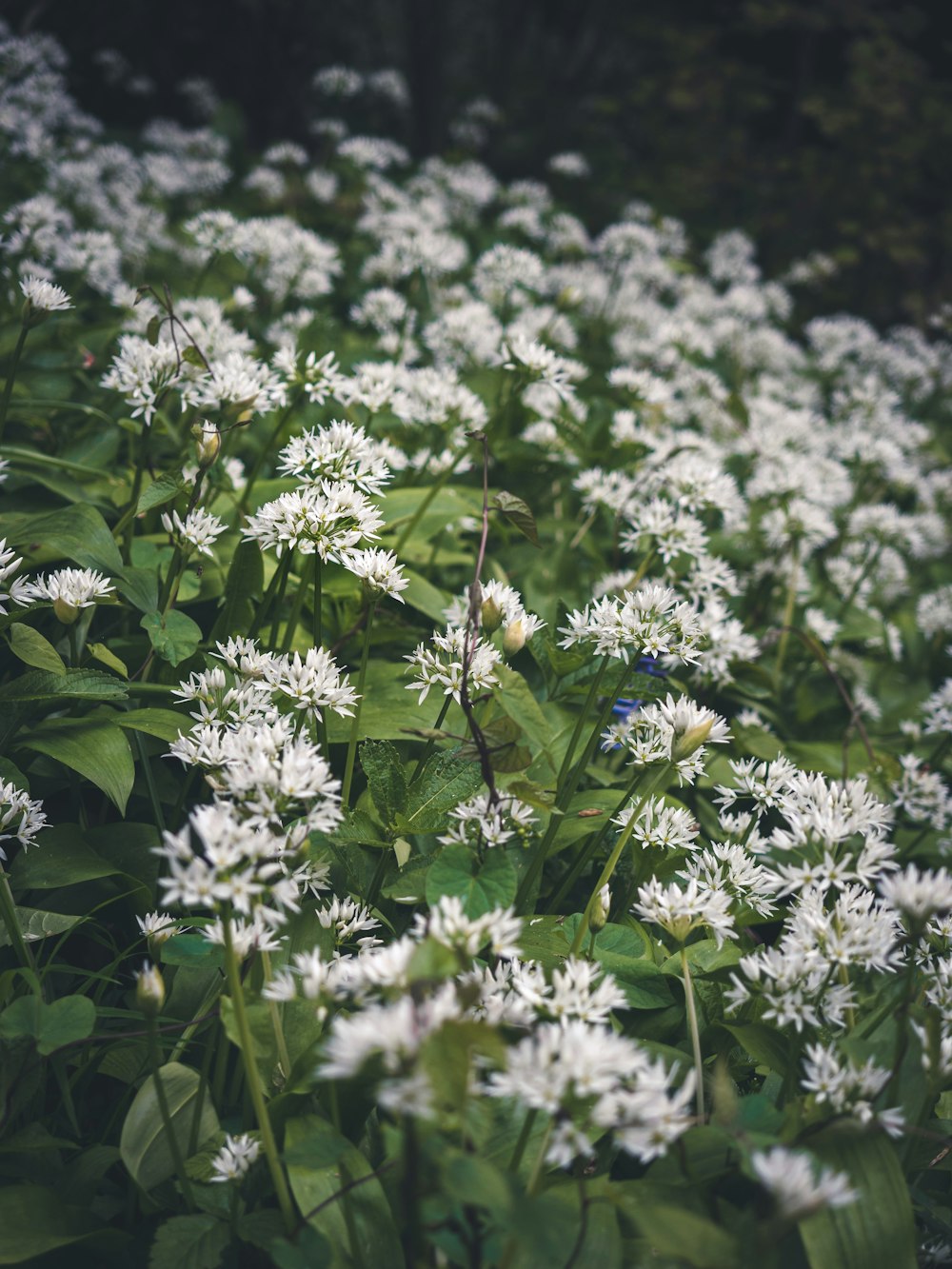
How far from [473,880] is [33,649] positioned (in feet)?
3.14

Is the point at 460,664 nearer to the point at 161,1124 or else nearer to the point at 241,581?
the point at 241,581

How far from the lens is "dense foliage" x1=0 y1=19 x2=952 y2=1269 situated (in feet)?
3.84

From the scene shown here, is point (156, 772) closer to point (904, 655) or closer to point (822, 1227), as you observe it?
point (822, 1227)

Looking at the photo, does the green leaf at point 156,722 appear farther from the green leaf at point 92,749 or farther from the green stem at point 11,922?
the green stem at point 11,922

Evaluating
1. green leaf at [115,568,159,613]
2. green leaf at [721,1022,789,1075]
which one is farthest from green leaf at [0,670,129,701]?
green leaf at [721,1022,789,1075]

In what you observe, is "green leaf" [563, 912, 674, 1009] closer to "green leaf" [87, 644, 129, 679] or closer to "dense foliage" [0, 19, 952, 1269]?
"dense foliage" [0, 19, 952, 1269]

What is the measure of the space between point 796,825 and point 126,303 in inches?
111

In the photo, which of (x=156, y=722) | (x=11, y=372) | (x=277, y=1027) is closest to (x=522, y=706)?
(x=277, y=1027)

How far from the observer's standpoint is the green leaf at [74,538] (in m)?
2.10

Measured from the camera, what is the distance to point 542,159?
8719 mm

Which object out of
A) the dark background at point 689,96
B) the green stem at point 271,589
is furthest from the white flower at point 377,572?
the dark background at point 689,96

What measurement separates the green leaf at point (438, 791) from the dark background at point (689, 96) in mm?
6998

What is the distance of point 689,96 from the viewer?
26.6 feet

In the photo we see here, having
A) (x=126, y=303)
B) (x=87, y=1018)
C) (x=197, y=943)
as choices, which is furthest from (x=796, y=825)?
(x=126, y=303)
